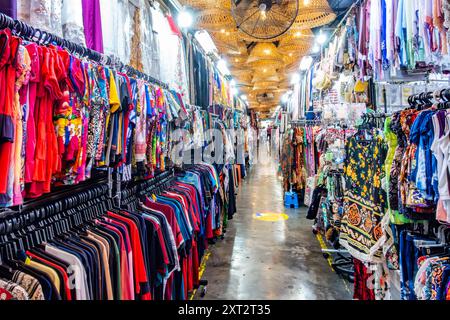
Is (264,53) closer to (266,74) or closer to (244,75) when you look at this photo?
(266,74)

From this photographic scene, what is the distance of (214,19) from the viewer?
12.0 ft

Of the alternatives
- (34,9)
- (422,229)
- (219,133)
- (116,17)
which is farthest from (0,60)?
(219,133)

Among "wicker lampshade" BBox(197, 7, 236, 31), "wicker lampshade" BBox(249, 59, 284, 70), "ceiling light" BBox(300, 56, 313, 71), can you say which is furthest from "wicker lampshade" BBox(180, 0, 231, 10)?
"ceiling light" BBox(300, 56, 313, 71)

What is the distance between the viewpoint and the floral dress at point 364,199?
96.8 inches

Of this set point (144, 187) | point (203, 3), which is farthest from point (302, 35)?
point (144, 187)

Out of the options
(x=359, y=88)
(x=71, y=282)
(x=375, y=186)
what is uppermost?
(x=359, y=88)

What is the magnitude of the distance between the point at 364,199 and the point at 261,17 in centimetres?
205

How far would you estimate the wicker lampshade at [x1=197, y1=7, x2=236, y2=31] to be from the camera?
3510 millimetres

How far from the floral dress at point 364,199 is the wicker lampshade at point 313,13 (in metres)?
1.65

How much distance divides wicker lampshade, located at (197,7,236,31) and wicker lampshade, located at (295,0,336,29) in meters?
0.85

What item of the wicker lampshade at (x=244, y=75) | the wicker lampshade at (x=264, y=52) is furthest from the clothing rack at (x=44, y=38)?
the wicker lampshade at (x=244, y=75)
